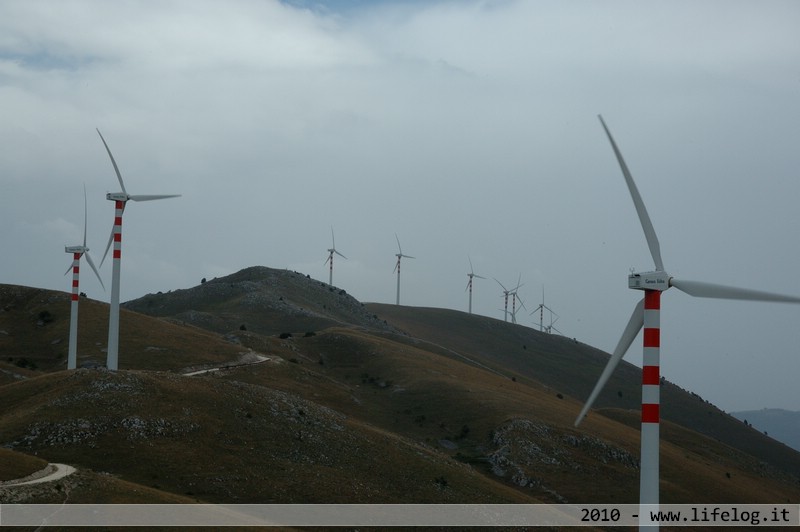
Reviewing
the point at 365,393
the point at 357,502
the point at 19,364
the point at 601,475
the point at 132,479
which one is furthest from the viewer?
the point at 365,393

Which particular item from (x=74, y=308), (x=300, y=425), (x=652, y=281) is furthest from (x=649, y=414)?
(x=74, y=308)

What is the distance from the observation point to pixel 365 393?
13588 centimetres

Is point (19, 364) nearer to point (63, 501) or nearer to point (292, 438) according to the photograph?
point (292, 438)

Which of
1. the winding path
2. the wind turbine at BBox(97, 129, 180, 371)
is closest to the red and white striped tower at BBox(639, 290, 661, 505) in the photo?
the winding path

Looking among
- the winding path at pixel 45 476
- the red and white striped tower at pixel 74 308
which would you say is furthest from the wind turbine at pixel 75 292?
the winding path at pixel 45 476

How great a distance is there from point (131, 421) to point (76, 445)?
5.68 m

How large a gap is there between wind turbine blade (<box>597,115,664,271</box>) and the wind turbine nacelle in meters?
2.34

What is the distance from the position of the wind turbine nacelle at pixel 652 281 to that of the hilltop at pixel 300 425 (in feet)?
113

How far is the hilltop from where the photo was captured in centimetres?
7550

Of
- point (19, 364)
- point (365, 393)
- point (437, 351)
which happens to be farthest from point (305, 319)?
point (19, 364)

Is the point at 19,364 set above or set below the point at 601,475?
above

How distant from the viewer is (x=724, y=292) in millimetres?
43406

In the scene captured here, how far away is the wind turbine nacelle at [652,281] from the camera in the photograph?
1807 inches

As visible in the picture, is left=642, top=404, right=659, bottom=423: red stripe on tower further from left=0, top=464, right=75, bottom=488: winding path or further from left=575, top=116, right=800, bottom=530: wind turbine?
left=0, top=464, right=75, bottom=488: winding path
